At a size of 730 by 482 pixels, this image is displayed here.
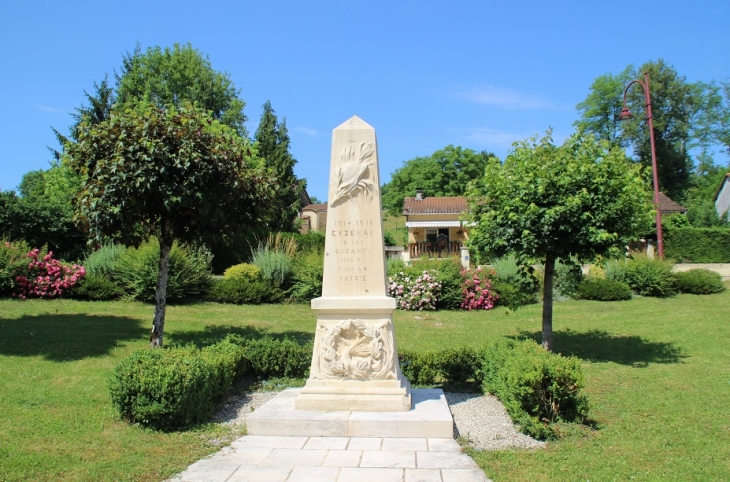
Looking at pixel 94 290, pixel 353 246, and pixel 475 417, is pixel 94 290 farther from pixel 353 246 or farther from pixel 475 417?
pixel 475 417

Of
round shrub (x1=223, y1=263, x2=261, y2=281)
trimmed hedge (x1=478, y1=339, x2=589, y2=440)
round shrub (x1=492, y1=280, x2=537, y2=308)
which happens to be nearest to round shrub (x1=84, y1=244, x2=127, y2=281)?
round shrub (x1=223, y1=263, x2=261, y2=281)

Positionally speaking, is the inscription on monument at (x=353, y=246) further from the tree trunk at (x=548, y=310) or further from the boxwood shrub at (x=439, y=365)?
the tree trunk at (x=548, y=310)

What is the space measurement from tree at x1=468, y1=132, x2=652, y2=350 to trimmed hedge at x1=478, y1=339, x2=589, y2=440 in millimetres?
3507

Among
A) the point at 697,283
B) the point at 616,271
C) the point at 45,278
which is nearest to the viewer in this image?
the point at 45,278

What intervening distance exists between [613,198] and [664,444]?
195 inches

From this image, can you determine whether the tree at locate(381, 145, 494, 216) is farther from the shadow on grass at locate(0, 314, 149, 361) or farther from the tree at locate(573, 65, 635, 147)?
the shadow on grass at locate(0, 314, 149, 361)

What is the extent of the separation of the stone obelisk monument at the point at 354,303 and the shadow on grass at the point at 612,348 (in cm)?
545

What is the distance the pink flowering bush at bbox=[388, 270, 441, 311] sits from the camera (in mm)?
15523

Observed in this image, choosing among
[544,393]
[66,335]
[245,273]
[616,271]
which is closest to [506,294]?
[616,271]

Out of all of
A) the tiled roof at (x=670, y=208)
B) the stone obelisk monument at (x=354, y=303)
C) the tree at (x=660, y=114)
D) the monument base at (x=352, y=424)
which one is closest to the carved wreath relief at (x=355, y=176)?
the stone obelisk monument at (x=354, y=303)

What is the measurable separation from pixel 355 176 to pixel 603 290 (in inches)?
516

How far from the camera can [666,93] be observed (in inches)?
1625

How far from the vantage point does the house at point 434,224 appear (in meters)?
34.6

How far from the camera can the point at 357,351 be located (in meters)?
6.14
